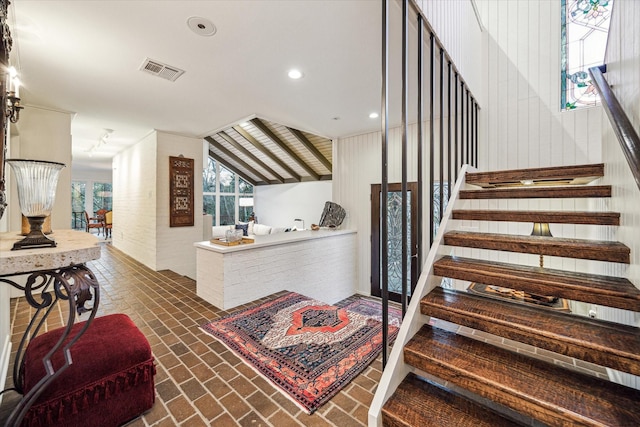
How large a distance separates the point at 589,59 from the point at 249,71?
12.1 ft

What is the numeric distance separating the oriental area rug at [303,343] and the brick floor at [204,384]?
2.8 inches

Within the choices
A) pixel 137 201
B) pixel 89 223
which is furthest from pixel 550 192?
pixel 89 223

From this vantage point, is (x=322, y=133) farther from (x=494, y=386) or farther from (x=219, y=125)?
(x=494, y=386)

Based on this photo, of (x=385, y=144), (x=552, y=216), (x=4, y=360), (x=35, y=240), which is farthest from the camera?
(x=4, y=360)

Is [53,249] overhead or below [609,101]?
below

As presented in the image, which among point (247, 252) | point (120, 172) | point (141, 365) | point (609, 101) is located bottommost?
point (141, 365)

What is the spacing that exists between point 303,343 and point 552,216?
6.62 ft

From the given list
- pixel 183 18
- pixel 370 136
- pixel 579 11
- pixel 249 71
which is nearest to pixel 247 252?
pixel 249 71

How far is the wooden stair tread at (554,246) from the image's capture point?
1.35 meters

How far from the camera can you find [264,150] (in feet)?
24.0

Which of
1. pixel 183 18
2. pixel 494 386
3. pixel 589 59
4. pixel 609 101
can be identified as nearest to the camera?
pixel 494 386

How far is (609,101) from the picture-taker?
1.29m

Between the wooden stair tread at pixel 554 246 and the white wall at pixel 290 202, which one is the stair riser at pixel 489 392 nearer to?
the wooden stair tread at pixel 554 246

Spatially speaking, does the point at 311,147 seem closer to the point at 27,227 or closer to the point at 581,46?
the point at 581,46
